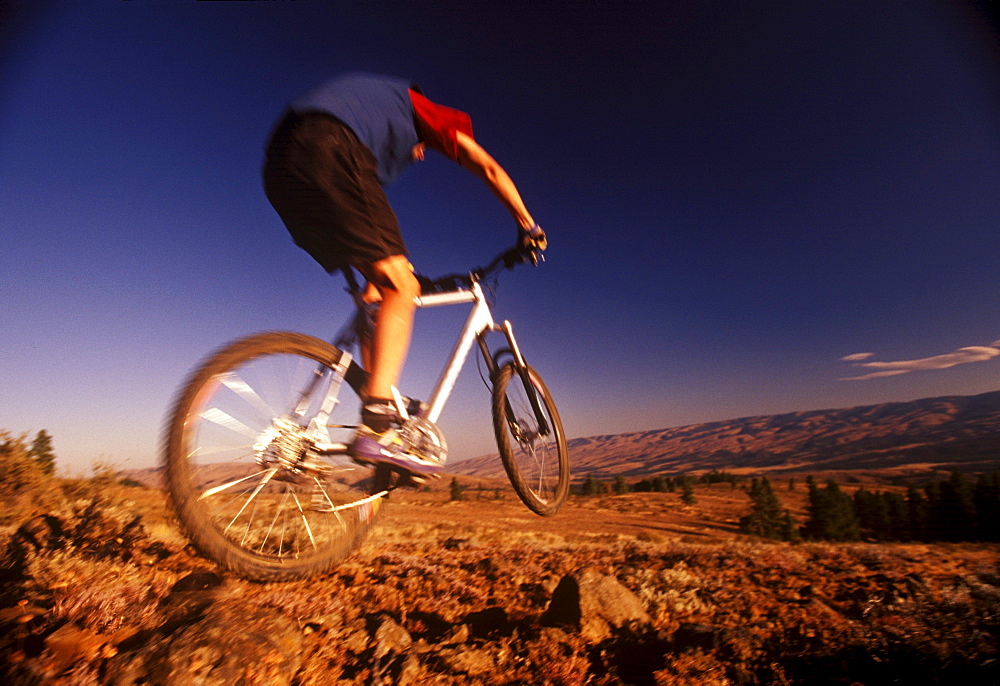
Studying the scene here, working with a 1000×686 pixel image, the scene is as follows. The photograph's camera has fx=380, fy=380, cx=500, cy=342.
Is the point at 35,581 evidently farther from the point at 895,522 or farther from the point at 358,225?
the point at 895,522

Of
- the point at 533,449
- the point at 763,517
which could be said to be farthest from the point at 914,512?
the point at 533,449

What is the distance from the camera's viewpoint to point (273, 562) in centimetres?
205

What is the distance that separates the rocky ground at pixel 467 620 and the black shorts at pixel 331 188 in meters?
1.96

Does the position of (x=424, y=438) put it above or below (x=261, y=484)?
above

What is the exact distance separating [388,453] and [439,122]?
209 centimetres

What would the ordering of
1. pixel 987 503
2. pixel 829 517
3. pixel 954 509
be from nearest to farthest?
1. pixel 987 503
2. pixel 954 509
3. pixel 829 517

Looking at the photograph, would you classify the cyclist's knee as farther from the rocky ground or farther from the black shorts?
the rocky ground

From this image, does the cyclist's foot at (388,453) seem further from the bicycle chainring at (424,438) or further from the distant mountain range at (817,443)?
the distant mountain range at (817,443)

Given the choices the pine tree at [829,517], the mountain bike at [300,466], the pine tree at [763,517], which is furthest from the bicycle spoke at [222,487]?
the pine tree at [829,517]

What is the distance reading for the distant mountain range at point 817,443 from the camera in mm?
104562

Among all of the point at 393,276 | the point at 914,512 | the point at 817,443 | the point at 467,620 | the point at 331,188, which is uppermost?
the point at 331,188

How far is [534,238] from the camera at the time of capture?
9.77 feet

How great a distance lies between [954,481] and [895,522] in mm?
11988

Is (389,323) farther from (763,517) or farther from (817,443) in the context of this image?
(817,443)
